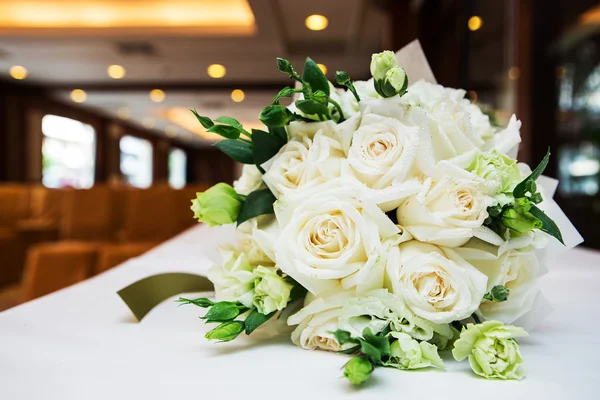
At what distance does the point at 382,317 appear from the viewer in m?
0.43

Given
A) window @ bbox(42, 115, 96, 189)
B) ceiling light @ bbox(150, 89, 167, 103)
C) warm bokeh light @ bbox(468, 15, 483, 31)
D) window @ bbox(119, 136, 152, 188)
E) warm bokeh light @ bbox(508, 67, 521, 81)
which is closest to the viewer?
warm bokeh light @ bbox(508, 67, 521, 81)

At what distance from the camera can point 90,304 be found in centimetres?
65

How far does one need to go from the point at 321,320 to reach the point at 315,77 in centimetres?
23

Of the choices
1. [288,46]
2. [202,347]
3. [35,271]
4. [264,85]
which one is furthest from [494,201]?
[264,85]

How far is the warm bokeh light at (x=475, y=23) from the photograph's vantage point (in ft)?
10.5

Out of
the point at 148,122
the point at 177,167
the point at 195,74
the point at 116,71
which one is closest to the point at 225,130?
the point at 195,74

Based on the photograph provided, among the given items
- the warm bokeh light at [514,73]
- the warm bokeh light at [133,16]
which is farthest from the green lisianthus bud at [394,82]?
→ the warm bokeh light at [133,16]

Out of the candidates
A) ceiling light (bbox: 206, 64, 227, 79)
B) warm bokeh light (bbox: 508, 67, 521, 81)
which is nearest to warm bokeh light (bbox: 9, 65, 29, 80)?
ceiling light (bbox: 206, 64, 227, 79)

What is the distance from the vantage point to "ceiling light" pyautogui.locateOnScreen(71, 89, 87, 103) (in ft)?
25.9

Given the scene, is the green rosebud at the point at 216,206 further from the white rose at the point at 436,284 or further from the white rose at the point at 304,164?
the white rose at the point at 436,284

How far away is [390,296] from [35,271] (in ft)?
10.6

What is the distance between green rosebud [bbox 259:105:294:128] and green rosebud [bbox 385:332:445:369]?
0.22 meters

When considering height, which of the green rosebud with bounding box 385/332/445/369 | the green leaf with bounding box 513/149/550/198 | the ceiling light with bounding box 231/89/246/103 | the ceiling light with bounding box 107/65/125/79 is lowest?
the green rosebud with bounding box 385/332/445/369

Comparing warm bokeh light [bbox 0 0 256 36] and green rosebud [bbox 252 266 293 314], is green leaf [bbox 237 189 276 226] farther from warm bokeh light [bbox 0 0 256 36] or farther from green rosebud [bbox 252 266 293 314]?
warm bokeh light [bbox 0 0 256 36]
